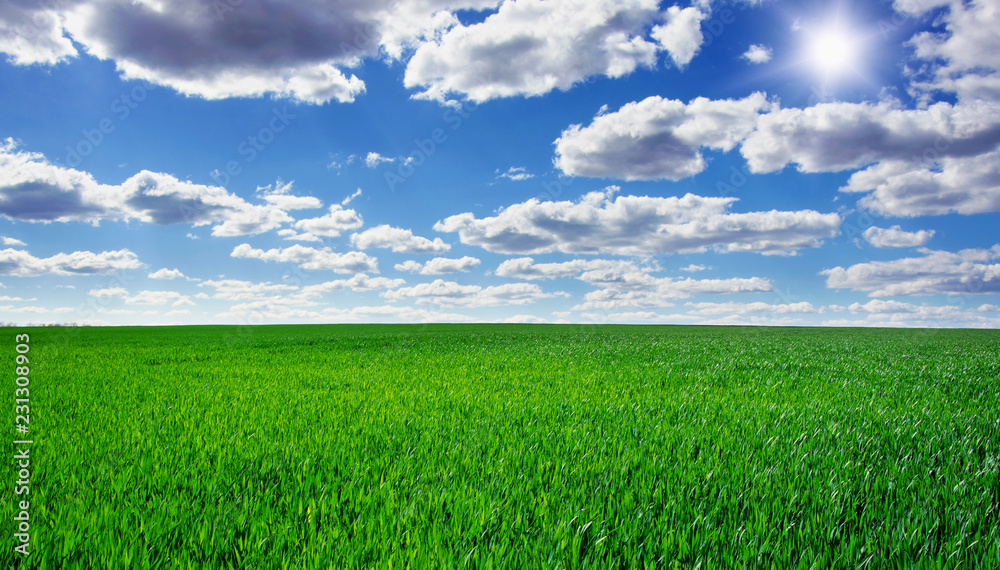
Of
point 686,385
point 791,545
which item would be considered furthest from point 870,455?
point 686,385

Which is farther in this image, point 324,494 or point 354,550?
point 324,494

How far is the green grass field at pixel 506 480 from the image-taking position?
10.4 ft

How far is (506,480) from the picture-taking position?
14.2 ft

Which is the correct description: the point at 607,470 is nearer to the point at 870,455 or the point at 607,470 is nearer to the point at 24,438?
the point at 870,455

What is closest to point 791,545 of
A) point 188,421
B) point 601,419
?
point 601,419

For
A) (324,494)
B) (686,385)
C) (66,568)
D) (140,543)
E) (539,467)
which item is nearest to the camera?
(66,568)

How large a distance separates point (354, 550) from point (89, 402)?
826 centimetres

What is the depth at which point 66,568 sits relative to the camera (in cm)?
293

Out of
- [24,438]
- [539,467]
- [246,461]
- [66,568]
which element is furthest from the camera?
[24,438]

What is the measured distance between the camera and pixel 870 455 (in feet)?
17.4

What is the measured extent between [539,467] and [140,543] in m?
3.23

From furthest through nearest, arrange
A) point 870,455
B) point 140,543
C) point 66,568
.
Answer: point 870,455
point 140,543
point 66,568

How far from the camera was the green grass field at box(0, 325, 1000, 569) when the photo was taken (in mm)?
3156

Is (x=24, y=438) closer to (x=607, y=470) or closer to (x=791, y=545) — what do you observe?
(x=607, y=470)
